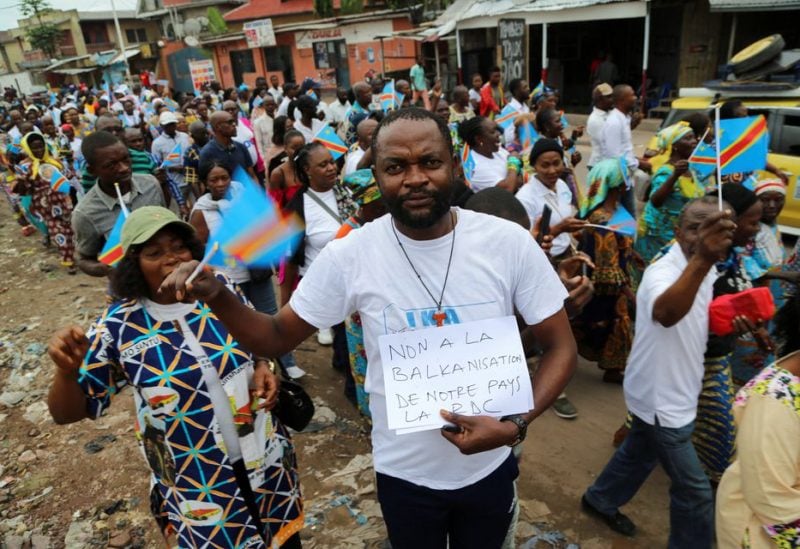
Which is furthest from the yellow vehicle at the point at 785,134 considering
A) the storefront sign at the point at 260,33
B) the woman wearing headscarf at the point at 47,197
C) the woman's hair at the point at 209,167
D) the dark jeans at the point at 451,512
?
the storefront sign at the point at 260,33

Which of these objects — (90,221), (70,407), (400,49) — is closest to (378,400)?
(70,407)

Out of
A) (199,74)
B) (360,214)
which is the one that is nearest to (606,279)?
(360,214)

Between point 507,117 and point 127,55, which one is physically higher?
point 127,55

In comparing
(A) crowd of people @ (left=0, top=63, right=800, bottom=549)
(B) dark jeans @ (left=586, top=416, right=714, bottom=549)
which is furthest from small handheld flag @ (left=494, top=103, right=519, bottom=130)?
(B) dark jeans @ (left=586, top=416, right=714, bottom=549)

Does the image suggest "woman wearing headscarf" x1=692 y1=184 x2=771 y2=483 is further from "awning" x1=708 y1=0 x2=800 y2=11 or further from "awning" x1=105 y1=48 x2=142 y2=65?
"awning" x1=105 y1=48 x2=142 y2=65

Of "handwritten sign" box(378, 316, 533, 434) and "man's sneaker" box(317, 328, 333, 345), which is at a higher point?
"handwritten sign" box(378, 316, 533, 434)

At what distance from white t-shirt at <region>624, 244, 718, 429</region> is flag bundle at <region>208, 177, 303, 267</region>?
1.62 m

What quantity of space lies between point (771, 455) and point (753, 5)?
11874 mm

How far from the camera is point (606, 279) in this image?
12.7ft

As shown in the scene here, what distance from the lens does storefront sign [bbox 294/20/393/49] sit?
22516 mm

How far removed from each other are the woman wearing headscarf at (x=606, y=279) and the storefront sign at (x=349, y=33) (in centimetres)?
1878

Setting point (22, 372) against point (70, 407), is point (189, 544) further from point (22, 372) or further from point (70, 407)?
point (22, 372)

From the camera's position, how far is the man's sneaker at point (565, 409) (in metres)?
3.94

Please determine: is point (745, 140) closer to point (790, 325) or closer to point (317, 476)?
point (790, 325)
